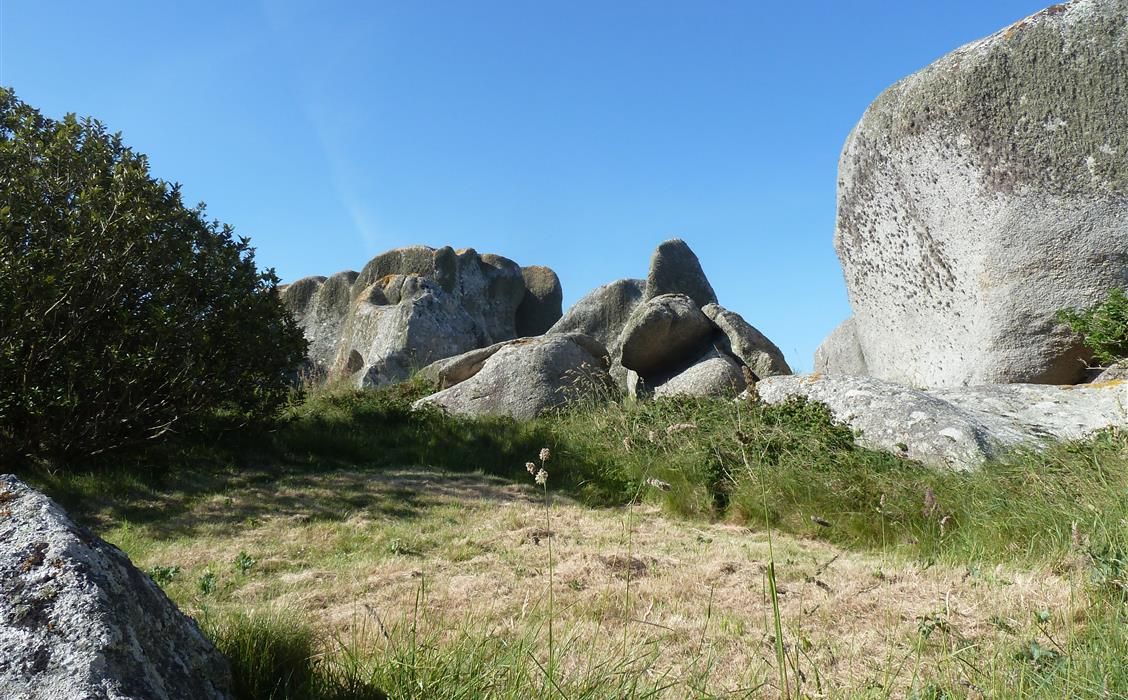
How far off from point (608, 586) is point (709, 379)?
26.5 ft

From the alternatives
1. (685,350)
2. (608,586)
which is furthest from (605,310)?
(608,586)

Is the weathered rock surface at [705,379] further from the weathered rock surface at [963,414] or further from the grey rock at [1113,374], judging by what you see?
the grey rock at [1113,374]

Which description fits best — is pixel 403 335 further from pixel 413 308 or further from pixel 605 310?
pixel 605 310

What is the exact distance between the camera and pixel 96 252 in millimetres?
7809

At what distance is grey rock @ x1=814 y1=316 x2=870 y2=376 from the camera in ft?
42.0

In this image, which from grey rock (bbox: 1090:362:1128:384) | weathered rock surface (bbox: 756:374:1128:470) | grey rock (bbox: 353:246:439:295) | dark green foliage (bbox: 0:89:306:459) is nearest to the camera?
weathered rock surface (bbox: 756:374:1128:470)

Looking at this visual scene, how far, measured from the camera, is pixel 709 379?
39.5 ft

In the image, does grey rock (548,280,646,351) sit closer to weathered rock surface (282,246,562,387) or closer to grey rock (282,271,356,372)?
weathered rock surface (282,246,562,387)

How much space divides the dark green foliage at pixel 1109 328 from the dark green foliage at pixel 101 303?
926 cm

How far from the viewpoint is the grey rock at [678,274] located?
60.0 feet

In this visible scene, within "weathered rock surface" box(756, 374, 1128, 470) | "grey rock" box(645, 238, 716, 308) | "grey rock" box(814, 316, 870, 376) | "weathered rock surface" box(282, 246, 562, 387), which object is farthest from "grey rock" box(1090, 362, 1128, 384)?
"weathered rock surface" box(282, 246, 562, 387)

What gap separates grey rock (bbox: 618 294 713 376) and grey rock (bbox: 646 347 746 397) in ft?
1.98

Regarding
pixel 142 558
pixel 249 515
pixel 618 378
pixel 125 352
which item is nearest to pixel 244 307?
pixel 125 352

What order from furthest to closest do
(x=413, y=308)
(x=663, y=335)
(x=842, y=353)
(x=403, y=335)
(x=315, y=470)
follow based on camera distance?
(x=413, y=308)
(x=403, y=335)
(x=663, y=335)
(x=842, y=353)
(x=315, y=470)
